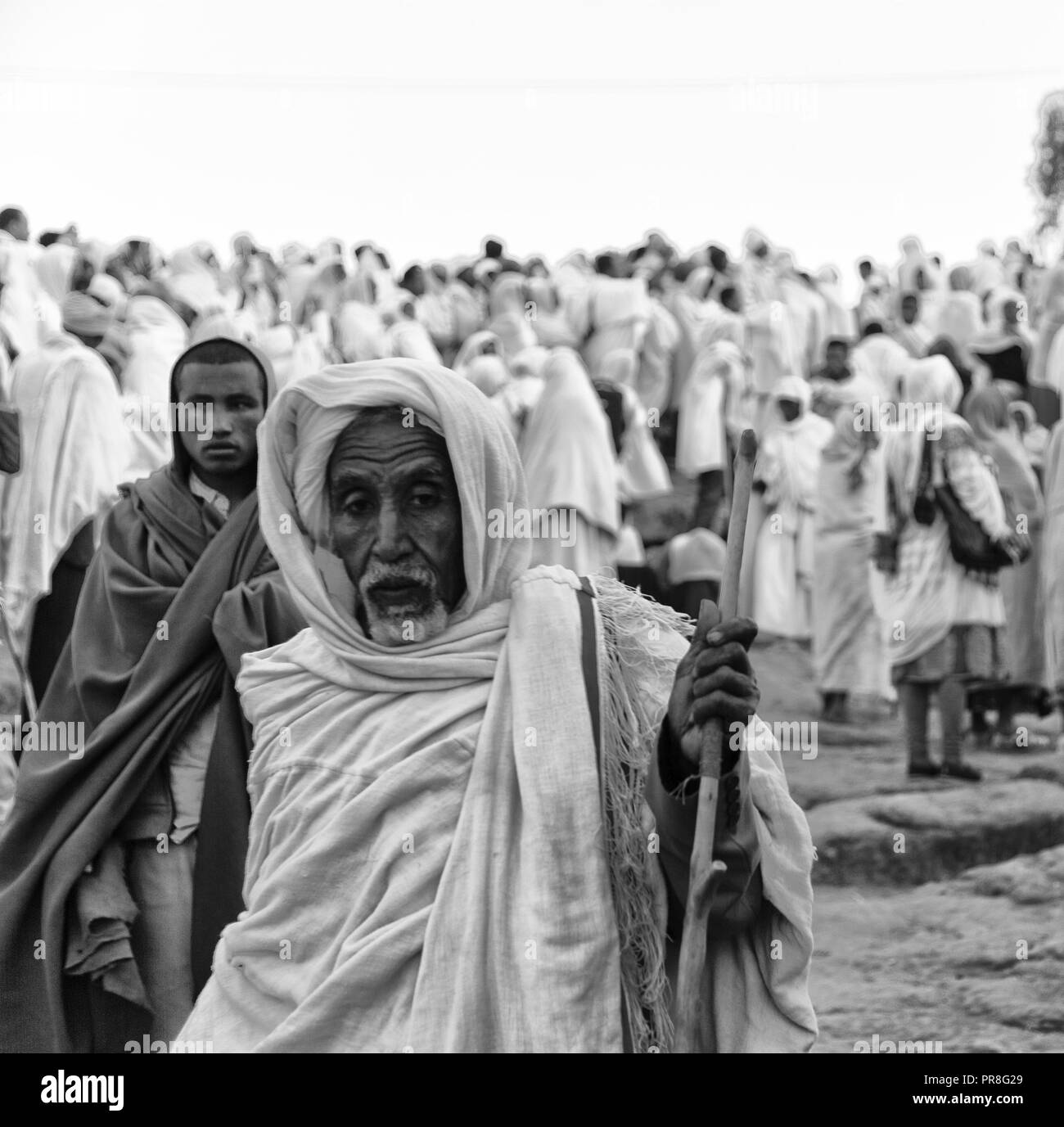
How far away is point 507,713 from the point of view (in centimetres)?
365

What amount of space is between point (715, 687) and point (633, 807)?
→ 0.34 meters

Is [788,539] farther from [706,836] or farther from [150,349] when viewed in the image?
[706,836]

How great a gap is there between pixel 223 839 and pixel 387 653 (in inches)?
43.6

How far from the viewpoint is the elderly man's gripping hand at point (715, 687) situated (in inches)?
131

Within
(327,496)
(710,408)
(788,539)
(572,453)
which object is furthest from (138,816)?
(710,408)

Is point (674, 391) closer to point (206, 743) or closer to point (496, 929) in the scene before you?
point (206, 743)

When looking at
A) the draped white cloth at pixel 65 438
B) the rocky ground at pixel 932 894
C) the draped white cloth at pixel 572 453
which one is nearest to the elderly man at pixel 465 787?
the rocky ground at pixel 932 894

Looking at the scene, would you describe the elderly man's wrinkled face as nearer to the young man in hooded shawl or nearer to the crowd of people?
the crowd of people

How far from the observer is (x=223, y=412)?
5426 mm

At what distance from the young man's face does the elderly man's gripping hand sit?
2.14 metres

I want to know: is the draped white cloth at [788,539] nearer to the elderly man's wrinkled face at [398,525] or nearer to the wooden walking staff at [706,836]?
the elderly man's wrinkled face at [398,525]
